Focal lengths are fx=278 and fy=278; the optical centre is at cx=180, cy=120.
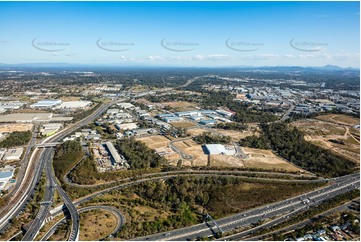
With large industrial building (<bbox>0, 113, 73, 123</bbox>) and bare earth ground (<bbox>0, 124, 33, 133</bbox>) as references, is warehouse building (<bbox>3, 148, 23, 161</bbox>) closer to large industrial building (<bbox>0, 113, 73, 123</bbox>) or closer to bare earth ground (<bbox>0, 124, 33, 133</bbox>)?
bare earth ground (<bbox>0, 124, 33, 133</bbox>)

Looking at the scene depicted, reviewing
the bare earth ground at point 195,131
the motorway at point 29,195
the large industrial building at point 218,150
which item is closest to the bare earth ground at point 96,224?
the motorway at point 29,195

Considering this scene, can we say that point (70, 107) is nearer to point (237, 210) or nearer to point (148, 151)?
point (148, 151)

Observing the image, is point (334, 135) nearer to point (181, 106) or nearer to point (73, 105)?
point (181, 106)

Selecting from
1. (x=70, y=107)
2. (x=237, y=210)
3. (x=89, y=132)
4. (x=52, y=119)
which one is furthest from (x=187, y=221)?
(x=70, y=107)

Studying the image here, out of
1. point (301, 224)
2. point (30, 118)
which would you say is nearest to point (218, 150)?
point (301, 224)

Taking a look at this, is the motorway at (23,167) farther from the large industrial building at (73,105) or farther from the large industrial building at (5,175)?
the large industrial building at (73,105)

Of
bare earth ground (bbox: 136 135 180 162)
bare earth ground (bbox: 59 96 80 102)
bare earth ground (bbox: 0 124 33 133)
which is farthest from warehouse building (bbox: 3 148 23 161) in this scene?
bare earth ground (bbox: 59 96 80 102)
